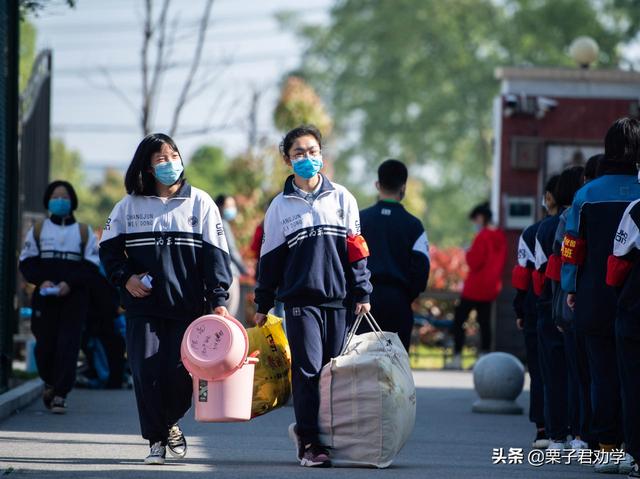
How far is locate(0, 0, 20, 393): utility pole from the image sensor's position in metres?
13.5

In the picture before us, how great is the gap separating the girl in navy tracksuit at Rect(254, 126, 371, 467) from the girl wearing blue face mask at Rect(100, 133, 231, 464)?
0.33 metres

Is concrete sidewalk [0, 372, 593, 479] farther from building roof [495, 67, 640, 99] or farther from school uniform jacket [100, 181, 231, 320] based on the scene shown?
building roof [495, 67, 640, 99]

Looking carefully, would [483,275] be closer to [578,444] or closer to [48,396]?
[48,396]

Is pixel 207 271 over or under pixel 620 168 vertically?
under

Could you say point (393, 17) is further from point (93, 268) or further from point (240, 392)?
point (240, 392)

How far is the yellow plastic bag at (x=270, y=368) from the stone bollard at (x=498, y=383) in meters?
5.42

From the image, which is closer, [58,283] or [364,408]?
[364,408]

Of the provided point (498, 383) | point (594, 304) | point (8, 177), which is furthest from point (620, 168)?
point (8, 177)

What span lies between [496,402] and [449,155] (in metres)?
53.4

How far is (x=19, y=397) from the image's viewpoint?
13133 millimetres

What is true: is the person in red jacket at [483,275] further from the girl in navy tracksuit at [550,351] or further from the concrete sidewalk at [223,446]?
the girl in navy tracksuit at [550,351]

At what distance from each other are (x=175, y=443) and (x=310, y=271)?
54.1 inches

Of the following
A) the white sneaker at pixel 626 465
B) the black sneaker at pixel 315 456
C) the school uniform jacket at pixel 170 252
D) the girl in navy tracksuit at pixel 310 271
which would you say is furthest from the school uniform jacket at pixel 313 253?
the white sneaker at pixel 626 465

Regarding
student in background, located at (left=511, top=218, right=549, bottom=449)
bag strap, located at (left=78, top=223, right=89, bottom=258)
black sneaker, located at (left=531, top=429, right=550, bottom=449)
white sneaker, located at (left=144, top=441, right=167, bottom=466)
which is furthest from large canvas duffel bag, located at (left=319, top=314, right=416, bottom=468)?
bag strap, located at (left=78, top=223, right=89, bottom=258)
